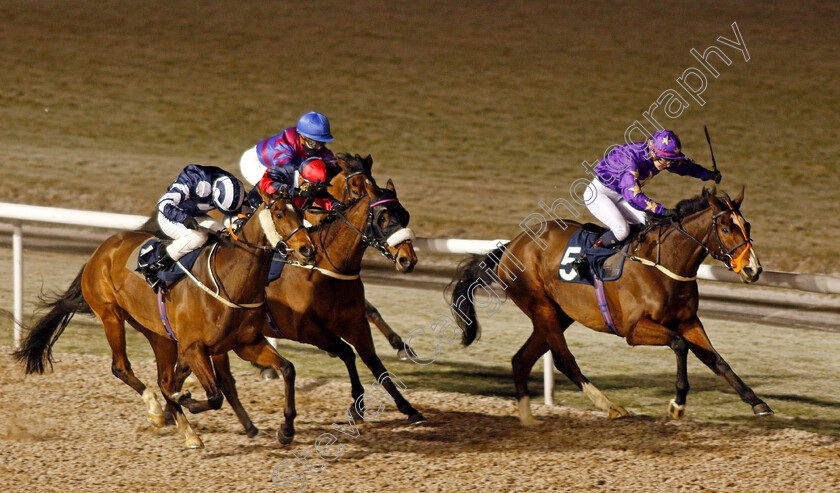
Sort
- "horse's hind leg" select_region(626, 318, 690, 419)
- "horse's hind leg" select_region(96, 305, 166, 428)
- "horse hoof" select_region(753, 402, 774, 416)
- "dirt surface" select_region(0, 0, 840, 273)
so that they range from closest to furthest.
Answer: "horse hoof" select_region(753, 402, 774, 416), "horse's hind leg" select_region(626, 318, 690, 419), "horse's hind leg" select_region(96, 305, 166, 428), "dirt surface" select_region(0, 0, 840, 273)

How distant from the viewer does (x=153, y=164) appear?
15.7 meters

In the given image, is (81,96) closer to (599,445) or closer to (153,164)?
(153,164)

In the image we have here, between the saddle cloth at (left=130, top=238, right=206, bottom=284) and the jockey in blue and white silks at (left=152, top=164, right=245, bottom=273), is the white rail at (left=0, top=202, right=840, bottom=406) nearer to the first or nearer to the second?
the saddle cloth at (left=130, top=238, right=206, bottom=284)

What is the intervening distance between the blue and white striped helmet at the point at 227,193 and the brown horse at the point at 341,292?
1.70 feet

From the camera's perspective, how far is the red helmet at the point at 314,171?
20.6 ft

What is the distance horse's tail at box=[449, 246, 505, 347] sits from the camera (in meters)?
6.99

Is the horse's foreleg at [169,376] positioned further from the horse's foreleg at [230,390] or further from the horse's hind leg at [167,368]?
the horse's foreleg at [230,390]

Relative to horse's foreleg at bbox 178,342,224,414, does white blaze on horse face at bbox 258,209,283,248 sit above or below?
above

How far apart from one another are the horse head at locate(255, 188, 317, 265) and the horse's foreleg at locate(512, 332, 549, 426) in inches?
68.0

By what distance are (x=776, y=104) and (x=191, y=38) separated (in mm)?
11608

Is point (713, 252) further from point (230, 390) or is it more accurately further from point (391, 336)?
point (230, 390)

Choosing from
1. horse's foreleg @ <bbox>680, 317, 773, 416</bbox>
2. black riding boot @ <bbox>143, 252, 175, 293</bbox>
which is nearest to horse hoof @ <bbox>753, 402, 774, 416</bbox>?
horse's foreleg @ <bbox>680, 317, 773, 416</bbox>

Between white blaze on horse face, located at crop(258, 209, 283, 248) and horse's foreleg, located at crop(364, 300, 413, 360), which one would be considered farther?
horse's foreleg, located at crop(364, 300, 413, 360)

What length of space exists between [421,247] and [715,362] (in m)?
2.33
